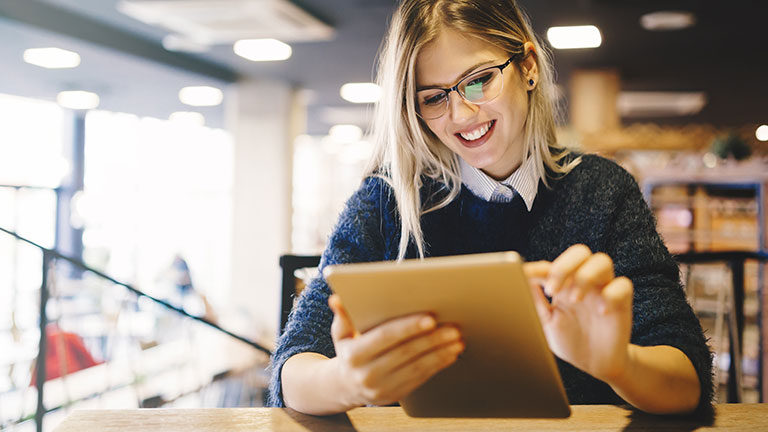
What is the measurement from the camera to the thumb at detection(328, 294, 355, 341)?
73 cm

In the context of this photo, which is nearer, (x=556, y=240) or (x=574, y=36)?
(x=556, y=240)


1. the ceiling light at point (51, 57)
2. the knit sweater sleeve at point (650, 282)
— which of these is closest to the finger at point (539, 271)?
the knit sweater sleeve at point (650, 282)

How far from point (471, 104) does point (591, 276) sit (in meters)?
0.51

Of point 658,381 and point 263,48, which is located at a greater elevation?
point 263,48

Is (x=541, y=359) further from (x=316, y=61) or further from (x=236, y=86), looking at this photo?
(x=236, y=86)

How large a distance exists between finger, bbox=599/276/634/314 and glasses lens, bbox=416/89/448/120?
1.78 ft

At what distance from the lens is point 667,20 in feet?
15.5

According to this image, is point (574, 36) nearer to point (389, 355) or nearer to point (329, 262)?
point (329, 262)

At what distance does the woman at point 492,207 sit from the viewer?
0.88 metres

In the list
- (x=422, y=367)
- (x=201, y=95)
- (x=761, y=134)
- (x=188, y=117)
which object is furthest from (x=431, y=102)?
(x=188, y=117)

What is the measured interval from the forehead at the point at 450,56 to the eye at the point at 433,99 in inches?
0.8

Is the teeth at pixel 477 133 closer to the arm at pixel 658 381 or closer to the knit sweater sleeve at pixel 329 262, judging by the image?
the knit sweater sleeve at pixel 329 262

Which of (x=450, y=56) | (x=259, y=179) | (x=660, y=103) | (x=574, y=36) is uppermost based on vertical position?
(x=660, y=103)

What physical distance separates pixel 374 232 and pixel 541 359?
1.90 ft
